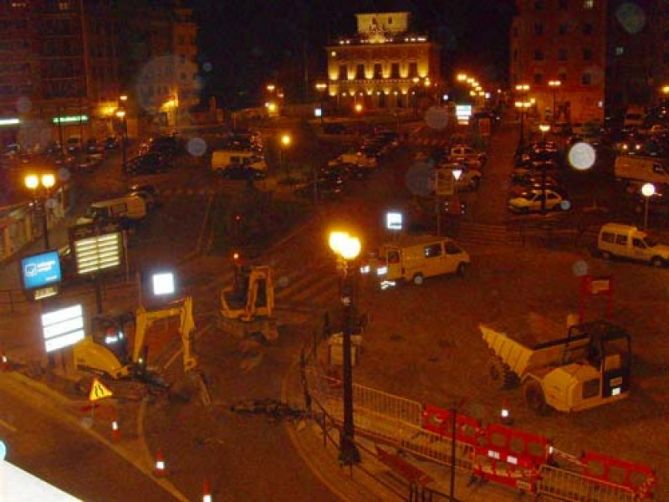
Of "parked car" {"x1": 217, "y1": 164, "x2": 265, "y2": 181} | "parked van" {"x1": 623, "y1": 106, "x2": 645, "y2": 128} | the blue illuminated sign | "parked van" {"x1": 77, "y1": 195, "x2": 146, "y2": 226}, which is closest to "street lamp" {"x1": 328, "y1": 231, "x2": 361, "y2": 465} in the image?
the blue illuminated sign

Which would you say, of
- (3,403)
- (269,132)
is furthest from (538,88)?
(3,403)

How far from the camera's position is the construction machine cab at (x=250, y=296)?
76.1 feet

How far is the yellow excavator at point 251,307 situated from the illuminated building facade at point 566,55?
204ft

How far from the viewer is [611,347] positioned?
18.5 m

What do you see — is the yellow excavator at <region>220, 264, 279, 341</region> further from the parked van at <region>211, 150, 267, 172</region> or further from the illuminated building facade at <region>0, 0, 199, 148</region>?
the illuminated building facade at <region>0, 0, 199, 148</region>

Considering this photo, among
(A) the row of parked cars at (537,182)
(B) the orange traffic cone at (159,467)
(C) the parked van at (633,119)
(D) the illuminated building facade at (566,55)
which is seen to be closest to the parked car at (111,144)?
(A) the row of parked cars at (537,182)

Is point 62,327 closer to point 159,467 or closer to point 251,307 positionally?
point 251,307

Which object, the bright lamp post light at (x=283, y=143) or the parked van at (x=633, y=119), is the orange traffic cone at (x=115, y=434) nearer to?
the bright lamp post light at (x=283, y=143)

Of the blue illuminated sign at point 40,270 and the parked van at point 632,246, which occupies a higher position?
the blue illuminated sign at point 40,270

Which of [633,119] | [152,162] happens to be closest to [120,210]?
[152,162]

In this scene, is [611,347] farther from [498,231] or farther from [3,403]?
[498,231]

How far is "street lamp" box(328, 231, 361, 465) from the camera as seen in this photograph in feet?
46.1

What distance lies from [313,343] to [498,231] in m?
15.7

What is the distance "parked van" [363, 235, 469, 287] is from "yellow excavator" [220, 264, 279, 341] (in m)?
5.85
